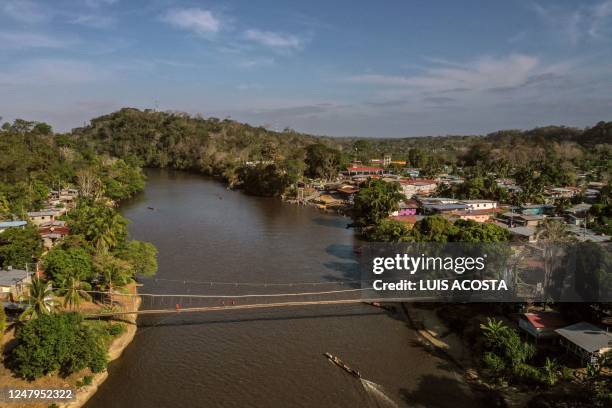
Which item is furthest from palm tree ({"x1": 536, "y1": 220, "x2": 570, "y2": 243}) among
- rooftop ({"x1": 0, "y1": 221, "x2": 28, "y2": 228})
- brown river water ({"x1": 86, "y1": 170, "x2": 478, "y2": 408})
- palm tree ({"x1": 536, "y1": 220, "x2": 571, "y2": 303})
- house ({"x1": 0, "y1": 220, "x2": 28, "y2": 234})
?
rooftop ({"x1": 0, "y1": 221, "x2": 28, "y2": 228})

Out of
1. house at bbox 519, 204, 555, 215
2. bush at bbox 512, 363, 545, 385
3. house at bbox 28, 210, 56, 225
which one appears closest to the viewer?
bush at bbox 512, 363, 545, 385

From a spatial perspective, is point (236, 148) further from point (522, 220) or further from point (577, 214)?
point (577, 214)

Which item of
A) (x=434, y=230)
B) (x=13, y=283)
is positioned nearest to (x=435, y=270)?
(x=434, y=230)

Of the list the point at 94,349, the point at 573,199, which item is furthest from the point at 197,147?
the point at 94,349

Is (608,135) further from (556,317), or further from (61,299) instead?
(61,299)

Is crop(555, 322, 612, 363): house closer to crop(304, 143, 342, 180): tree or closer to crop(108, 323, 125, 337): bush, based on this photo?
crop(108, 323, 125, 337): bush

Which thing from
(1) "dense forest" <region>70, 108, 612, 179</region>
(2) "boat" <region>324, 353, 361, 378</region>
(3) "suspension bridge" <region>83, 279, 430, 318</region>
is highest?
(1) "dense forest" <region>70, 108, 612, 179</region>

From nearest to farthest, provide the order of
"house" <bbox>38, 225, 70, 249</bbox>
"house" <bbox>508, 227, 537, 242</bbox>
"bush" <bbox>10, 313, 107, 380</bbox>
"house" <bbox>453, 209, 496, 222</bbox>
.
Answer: "bush" <bbox>10, 313, 107, 380</bbox> < "house" <bbox>38, 225, 70, 249</bbox> < "house" <bbox>508, 227, 537, 242</bbox> < "house" <bbox>453, 209, 496, 222</bbox>
